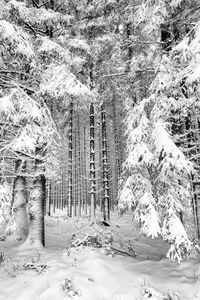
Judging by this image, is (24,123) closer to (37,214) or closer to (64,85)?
(64,85)

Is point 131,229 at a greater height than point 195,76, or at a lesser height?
lesser

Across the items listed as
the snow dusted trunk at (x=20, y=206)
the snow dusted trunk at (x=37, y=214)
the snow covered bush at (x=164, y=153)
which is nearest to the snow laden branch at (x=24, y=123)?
the snow dusted trunk at (x=37, y=214)

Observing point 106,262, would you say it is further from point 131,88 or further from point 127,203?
point 131,88

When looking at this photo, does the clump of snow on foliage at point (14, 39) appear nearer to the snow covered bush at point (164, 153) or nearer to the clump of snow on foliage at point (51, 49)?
the clump of snow on foliage at point (51, 49)

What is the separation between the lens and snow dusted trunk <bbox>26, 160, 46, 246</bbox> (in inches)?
360

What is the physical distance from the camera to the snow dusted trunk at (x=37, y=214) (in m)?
9.13

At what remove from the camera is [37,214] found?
9.39 metres

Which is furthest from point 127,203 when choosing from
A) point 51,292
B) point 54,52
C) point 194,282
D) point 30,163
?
point 30,163

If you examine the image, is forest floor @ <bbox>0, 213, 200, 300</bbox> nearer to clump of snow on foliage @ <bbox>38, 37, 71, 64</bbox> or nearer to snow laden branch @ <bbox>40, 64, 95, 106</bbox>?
snow laden branch @ <bbox>40, 64, 95, 106</bbox>

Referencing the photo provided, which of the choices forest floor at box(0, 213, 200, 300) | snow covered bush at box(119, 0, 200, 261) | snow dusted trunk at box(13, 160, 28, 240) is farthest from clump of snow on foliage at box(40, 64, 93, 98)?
forest floor at box(0, 213, 200, 300)

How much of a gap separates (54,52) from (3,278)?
6.82 meters

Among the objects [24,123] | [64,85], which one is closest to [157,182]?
[64,85]

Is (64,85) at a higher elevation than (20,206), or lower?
higher

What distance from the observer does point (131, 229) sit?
59.3ft
